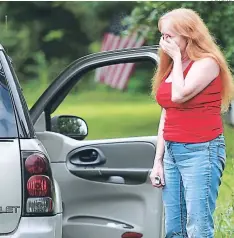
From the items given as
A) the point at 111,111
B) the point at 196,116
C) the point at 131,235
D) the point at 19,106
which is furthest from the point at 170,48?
→ the point at 111,111

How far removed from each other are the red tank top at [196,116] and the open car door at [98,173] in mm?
1106

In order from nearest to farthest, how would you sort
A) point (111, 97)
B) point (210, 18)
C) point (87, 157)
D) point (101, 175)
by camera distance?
1. point (101, 175)
2. point (87, 157)
3. point (210, 18)
4. point (111, 97)

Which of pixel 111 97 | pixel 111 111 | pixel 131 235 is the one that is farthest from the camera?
pixel 111 97

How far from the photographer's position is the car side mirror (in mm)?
6637

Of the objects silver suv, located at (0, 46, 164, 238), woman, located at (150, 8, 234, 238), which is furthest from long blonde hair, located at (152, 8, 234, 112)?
silver suv, located at (0, 46, 164, 238)

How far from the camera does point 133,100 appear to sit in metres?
26.3

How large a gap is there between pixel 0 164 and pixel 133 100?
22.0 metres

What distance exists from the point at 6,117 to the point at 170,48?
93 cm

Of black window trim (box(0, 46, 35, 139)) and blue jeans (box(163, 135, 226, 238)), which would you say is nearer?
black window trim (box(0, 46, 35, 139))

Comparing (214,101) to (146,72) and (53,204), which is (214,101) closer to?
(53,204)

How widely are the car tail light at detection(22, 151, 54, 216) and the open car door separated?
54.5 inches

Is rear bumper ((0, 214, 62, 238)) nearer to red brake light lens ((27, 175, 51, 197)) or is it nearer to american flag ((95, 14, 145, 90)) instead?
red brake light lens ((27, 175, 51, 197))

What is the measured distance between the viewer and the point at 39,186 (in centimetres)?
448

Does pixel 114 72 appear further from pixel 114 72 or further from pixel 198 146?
pixel 198 146
